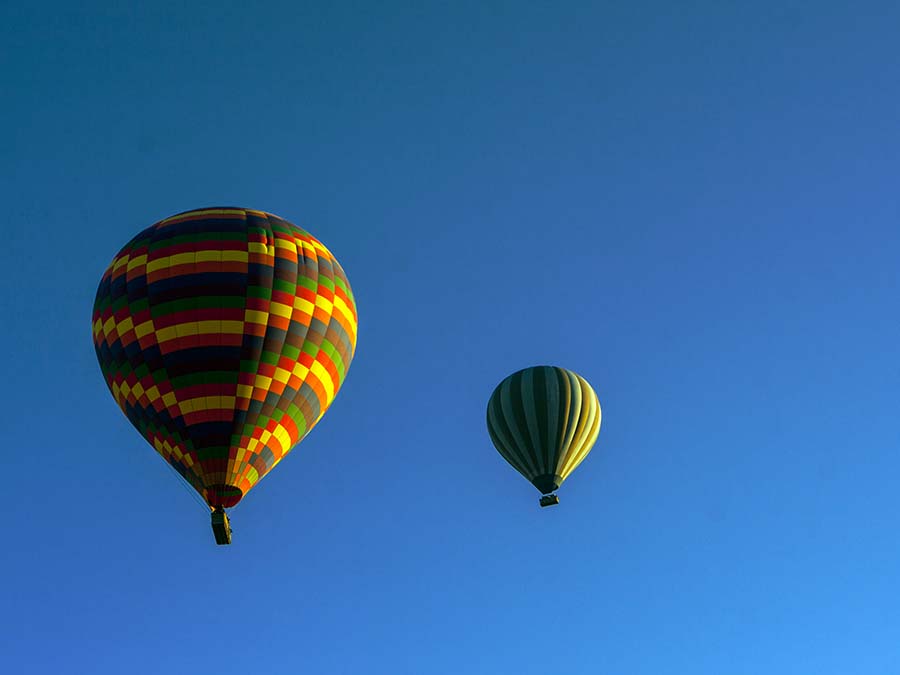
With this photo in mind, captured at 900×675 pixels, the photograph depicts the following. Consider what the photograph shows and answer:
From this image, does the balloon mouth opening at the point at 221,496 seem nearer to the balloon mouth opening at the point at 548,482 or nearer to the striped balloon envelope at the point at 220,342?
the striped balloon envelope at the point at 220,342

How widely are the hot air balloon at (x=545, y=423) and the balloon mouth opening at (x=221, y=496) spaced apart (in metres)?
11.7

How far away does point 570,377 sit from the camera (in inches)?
1588

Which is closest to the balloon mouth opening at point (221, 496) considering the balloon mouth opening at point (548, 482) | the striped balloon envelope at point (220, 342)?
the striped balloon envelope at point (220, 342)

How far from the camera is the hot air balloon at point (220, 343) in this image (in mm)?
29328

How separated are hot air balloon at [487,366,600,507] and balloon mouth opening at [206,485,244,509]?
11.7m

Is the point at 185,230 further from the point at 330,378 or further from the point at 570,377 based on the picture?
the point at 570,377

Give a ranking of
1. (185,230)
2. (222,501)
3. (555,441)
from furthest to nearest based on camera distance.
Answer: (555,441), (185,230), (222,501)

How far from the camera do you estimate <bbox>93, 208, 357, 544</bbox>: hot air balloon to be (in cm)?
2933

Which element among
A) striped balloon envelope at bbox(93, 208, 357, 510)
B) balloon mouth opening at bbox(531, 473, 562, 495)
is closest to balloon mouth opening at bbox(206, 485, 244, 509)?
striped balloon envelope at bbox(93, 208, 357, 510)

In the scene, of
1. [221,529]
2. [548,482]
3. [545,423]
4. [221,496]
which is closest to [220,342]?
[221,496]

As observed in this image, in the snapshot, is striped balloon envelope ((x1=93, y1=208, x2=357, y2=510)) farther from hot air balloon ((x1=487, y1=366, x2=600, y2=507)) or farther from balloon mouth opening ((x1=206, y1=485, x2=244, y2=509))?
hot air balloon ((x1=487, y1=366, x2=600, y2=507))

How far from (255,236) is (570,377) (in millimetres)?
13111

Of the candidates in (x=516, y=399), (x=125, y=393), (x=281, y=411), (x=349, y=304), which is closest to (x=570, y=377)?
(x=516, y=399)

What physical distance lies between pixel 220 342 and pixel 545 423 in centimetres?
1253
